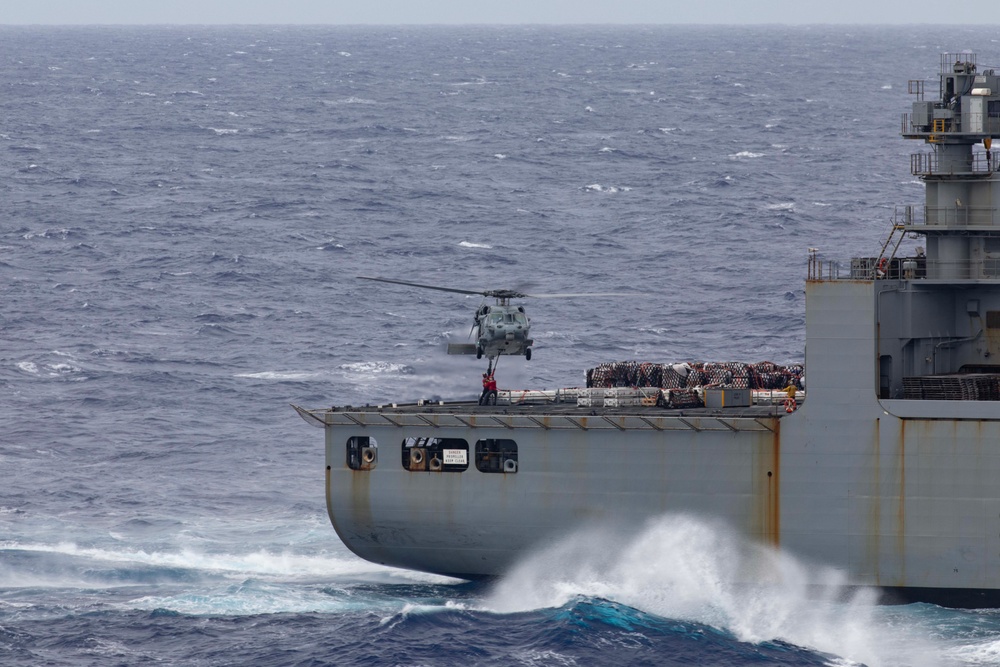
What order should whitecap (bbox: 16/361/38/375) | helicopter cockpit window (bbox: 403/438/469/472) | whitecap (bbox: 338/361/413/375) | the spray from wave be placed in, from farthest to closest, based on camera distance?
whitecap (bbox: 16/361/38/375)
whitecap (bbox: 338/361/413/375)
helicopter cockpit window (bbox: 403/438/469/472)
the spray from wave

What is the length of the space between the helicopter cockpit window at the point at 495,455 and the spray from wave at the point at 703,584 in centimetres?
273

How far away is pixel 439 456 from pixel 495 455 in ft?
5.51

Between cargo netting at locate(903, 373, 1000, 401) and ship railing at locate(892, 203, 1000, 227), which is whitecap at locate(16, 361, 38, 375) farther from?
cargo netting at locate(903, 373, 1000, 401)

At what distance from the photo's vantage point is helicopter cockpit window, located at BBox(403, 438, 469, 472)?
51.9m

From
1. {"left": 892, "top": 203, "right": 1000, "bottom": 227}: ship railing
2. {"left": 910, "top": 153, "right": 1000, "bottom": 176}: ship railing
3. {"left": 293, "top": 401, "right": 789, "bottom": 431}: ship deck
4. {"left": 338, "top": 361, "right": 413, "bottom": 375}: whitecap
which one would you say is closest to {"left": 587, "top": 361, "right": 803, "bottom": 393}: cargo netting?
{"left": 293, "top": 401, "right": 789, "bottom": 431}: ship deck

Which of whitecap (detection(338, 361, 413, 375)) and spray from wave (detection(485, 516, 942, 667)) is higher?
whitecap (detection(338, 361, 413, 375))

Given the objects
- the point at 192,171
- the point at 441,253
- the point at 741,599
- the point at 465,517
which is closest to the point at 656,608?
the point at 741,599

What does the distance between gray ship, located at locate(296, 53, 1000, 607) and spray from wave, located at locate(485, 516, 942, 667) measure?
0.48 meters

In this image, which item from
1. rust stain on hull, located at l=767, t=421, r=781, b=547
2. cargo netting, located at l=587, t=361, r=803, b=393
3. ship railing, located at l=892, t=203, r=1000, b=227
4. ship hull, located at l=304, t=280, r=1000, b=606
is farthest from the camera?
cargo netting, located at l=587, t=361, r=803, b=393

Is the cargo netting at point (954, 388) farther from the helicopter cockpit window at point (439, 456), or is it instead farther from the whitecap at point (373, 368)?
the whitecap at point (373, 368)

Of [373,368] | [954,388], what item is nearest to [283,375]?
[373,368]

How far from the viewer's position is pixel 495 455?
51.8 metres

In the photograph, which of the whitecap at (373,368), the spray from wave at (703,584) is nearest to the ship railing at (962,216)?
the spray from wave at (703,584)

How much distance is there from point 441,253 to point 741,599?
56440mm
